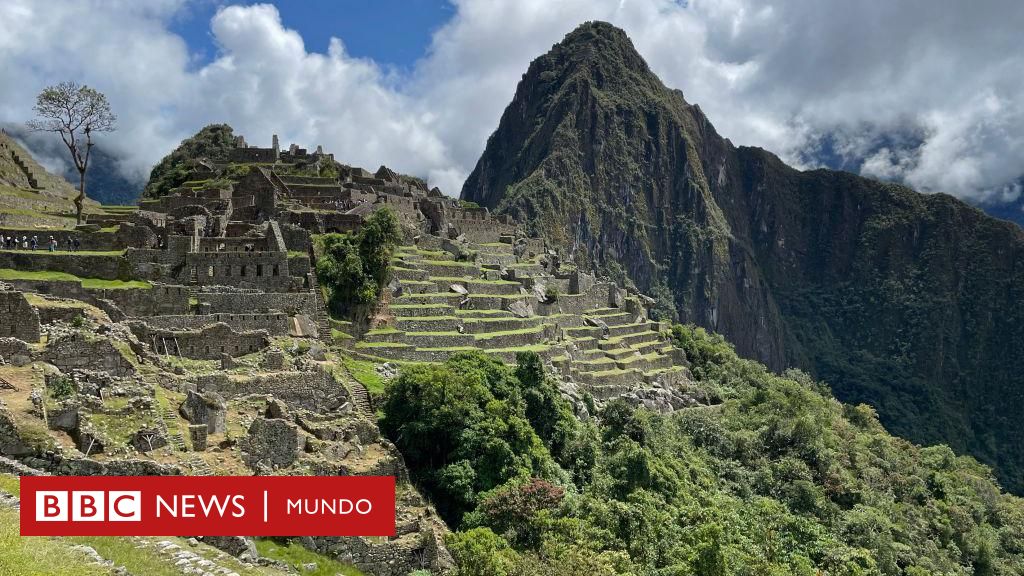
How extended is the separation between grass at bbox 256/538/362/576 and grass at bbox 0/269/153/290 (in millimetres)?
13531

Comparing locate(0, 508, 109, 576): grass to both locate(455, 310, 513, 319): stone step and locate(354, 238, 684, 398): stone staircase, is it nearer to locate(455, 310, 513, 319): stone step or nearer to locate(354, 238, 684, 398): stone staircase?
locate(354, 238, 684, 398): stone staircase

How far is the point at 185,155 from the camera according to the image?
177 ft

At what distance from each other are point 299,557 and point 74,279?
15.1 meters

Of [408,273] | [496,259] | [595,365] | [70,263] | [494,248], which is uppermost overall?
[494,248]

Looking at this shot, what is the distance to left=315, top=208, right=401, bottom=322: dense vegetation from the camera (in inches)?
1241

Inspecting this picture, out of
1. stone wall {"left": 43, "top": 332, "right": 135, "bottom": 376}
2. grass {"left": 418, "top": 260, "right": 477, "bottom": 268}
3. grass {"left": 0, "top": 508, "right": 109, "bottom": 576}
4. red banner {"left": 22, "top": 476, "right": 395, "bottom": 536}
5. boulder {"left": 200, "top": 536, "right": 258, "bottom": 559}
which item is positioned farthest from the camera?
grass {"left": 418, "top": 260, "right": 477, "bottom": 268}

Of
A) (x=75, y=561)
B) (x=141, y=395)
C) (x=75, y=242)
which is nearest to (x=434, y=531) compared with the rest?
(x=141, y=395)

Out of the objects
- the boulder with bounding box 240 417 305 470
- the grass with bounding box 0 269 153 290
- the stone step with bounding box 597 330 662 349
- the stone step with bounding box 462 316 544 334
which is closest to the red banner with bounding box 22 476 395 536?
the boulder with bounding box 240 417 305 470

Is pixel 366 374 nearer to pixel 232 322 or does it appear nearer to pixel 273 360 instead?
pixel 273 360

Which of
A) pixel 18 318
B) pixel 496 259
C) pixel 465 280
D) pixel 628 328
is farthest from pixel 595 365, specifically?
pixel 18 318

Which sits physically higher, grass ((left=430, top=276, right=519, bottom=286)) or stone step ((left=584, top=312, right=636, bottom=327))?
grass ((left=430, top=276, right=519, bottom=286))

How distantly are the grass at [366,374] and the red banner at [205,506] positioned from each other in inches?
381

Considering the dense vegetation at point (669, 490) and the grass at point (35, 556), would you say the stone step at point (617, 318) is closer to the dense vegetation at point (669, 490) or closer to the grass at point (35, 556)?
the dense vegetation at point (669, 490)

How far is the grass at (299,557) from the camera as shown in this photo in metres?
15.2
